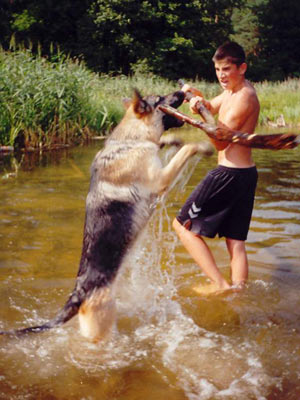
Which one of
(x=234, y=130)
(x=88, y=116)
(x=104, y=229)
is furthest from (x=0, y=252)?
(x=88, y=116)

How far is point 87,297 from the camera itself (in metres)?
3.48

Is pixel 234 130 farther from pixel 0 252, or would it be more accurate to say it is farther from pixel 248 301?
pixel 0 252

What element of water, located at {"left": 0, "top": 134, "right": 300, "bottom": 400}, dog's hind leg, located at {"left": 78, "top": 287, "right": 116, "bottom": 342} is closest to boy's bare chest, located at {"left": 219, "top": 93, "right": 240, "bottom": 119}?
water, located at {"left": 0, "top": 134, "right": 300, "bottom": 400}

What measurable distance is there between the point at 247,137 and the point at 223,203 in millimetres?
743

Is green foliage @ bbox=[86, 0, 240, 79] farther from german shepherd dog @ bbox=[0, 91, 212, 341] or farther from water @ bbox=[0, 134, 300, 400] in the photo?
german shepherd dog @ bbox=[0, 91, 212, 341]

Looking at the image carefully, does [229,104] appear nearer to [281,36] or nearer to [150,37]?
[150,37]

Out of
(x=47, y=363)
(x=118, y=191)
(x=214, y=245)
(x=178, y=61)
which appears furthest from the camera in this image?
(x=178, y=61)

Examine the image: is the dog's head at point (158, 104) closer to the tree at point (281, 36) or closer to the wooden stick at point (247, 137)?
the wooden stick at point (247, 137)

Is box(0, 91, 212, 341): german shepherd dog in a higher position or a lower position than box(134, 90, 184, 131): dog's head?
lower

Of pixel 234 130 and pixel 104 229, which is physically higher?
pixel 234 130

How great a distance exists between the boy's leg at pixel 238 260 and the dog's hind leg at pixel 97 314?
1.39m

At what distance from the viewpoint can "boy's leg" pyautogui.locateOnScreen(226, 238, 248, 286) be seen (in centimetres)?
434

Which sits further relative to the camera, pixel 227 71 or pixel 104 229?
pixel 227 71

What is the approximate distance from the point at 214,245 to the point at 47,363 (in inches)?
121
